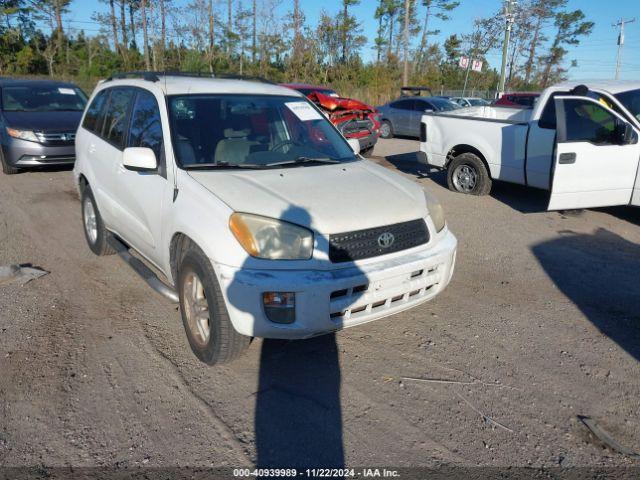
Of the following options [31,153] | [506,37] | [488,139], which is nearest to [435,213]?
[488,139]

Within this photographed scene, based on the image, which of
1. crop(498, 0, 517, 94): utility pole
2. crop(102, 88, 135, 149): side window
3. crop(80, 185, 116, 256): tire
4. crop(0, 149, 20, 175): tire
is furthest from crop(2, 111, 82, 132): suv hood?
crop(498, 0, 517, 94): utility pole

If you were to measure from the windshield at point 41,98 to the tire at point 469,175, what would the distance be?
7551 mm

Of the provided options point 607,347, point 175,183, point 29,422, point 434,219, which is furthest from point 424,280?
point 29,422

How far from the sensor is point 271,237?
2969mm

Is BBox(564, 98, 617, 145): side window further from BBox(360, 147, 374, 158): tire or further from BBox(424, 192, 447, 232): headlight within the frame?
BBox(360, 147, 374, 158): tire

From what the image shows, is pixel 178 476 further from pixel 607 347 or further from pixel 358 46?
pixel 358 46

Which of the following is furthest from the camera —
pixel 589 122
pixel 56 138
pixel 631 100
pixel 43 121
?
pixel 43 121

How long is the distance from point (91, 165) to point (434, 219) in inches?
135

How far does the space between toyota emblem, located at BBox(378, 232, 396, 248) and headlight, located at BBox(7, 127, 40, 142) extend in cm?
831

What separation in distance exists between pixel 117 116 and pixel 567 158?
207 inches

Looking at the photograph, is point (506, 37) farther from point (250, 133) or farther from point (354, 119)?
point (250, 133)

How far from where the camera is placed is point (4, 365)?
11.1 feet

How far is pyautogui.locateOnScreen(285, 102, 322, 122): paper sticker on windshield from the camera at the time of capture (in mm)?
4438

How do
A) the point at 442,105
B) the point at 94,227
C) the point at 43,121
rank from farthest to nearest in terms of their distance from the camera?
the point at 442,105 < the point at 43,121 < the point at 94,227
